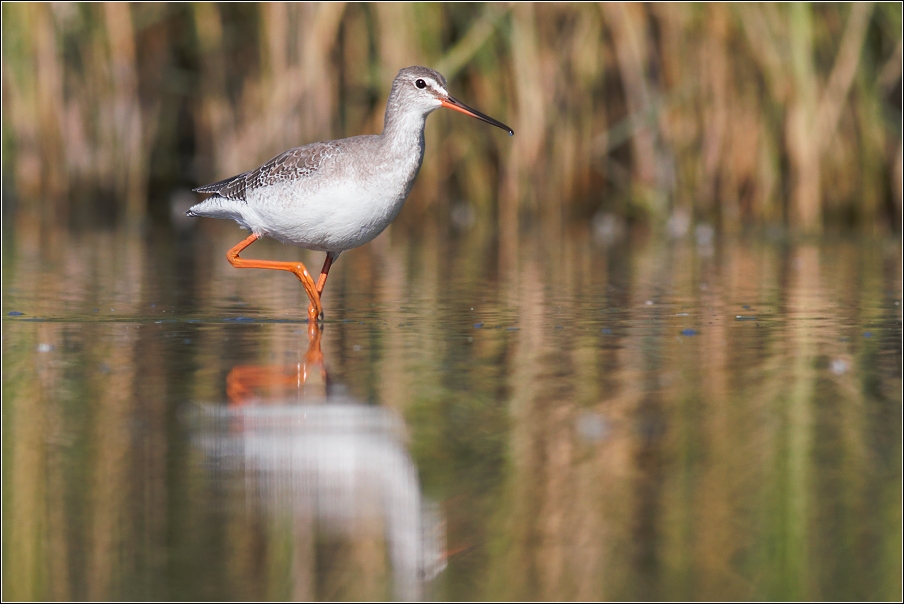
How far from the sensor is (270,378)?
5430 mm

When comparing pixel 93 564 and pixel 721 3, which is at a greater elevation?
pixel 721 3

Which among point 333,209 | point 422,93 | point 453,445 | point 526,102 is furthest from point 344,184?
point 526,102

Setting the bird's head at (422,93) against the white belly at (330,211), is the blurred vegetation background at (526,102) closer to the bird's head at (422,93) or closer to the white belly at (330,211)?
the bird's head at (422,93)

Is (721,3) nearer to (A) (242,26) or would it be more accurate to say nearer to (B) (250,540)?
(A) (242,26)

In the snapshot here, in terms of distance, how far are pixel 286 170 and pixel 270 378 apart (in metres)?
2.00

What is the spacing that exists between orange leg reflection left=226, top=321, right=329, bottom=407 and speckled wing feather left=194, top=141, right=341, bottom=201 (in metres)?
1.36

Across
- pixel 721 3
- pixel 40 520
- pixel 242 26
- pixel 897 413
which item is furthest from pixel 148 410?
pixel 242 26

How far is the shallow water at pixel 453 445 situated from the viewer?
323 centimetres

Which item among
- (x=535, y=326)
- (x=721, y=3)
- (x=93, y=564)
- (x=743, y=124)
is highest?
(x=721, y=3)

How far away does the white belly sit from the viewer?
22.4 feet

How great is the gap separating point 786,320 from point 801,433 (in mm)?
2696

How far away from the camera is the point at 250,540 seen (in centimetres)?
340

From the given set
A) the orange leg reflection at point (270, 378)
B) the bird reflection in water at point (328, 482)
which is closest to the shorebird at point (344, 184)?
the orange leg reflection at point (270, 378)

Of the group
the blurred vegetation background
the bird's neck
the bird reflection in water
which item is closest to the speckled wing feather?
the bird's neck
